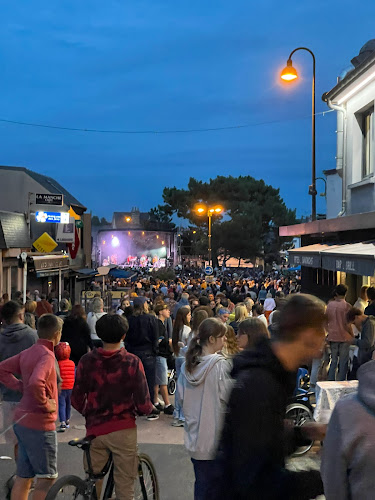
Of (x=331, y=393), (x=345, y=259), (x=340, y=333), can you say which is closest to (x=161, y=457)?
(x=331, y=393)

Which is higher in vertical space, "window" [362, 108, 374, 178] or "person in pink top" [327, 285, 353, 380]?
"window" [362, 108, 374, 178]

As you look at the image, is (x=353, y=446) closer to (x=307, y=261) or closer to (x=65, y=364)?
(x=65, y=364)

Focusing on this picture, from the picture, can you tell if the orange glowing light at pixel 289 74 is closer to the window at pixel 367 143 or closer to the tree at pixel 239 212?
the window at pixel 367 143

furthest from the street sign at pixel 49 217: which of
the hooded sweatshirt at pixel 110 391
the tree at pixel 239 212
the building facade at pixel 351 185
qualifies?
the tree at pixel 239 212

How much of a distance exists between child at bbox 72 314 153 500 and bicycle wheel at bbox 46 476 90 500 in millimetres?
201

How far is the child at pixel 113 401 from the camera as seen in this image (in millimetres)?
3977

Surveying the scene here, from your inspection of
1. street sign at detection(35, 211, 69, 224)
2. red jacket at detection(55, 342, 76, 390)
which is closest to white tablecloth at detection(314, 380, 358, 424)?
red jacket at detection(55, 342, 76, 390)

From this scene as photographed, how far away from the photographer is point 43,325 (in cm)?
448

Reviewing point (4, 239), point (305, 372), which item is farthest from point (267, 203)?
point (305, 372)

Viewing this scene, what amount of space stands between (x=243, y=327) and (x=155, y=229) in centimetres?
8786

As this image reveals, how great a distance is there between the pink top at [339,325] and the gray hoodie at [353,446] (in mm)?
7657

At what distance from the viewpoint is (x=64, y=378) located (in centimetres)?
762

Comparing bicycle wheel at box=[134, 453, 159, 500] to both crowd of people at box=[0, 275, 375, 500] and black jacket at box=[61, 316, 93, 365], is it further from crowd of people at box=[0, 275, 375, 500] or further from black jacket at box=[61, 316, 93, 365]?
black jacket at box=[61, 316, 93, 365]

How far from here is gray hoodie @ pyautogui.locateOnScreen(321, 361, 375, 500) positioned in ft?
6.37
